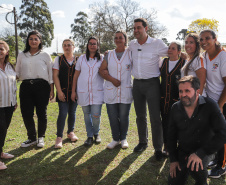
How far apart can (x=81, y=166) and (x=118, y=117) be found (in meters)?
1.19

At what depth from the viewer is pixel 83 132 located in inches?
205

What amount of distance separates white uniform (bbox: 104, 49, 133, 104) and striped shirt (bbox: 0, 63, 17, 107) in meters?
1.64

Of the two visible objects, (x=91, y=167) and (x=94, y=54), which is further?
(x=94, y=54)

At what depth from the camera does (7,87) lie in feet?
11.2

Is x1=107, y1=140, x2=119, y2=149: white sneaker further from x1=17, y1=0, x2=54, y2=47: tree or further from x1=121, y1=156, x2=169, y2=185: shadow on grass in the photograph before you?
x1=17, y1=0, x2=54, y2=47: tree

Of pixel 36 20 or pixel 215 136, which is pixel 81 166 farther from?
pixel 36 20

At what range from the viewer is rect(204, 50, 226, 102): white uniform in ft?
9.98

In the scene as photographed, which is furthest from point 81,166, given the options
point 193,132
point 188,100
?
point 188,100

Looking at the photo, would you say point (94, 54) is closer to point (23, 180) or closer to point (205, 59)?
point (205, 59)

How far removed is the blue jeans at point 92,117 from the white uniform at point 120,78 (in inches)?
14.0

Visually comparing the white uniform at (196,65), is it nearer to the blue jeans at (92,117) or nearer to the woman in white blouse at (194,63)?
the woman in white blouse at (194,63)

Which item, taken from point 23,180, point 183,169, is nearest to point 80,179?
point 23,180

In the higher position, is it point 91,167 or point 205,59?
point 205,59

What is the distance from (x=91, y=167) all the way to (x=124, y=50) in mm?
2141
